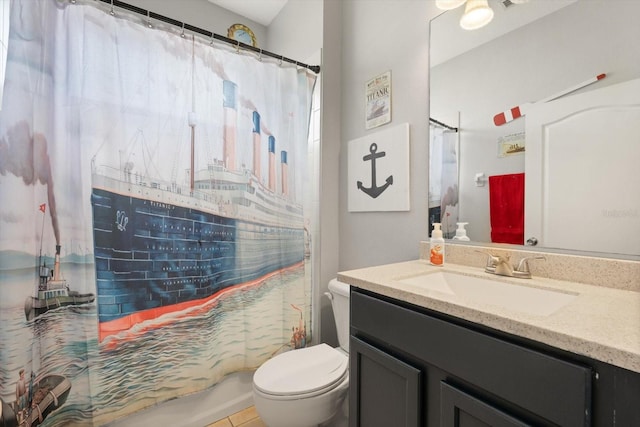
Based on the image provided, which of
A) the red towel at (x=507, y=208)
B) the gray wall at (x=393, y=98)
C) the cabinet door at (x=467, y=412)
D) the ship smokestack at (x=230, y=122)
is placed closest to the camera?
the cabinet door at (x=467, y=412)

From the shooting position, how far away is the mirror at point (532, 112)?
85 cm

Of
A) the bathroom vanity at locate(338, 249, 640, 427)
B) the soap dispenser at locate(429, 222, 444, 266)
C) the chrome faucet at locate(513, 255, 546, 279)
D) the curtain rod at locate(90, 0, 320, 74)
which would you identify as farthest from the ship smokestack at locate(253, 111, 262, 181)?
the chrome faucet at locate(513, 255, 546, 279)

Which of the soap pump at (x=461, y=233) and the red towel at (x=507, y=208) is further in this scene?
the soap pump at (x=461, y=233)

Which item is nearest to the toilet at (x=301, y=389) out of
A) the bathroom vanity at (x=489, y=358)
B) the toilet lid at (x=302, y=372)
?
the toilet lid at (x=302, y=372)

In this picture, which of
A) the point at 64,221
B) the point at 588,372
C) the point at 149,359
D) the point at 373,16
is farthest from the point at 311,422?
the point at 373,16

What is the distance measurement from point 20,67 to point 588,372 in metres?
1.88

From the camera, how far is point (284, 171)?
5.59 feet

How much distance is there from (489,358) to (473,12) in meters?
1.33

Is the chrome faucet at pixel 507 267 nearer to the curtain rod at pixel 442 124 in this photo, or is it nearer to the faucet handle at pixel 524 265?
the faucet handle at pixel 524 265

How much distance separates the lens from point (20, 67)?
1.04 meters

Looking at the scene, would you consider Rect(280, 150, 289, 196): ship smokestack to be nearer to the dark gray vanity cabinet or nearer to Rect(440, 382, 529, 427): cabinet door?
the dark gray vanity cabinet

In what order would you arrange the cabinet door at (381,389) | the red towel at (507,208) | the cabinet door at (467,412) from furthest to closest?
1. the red towel at (507,208)
2. the cabinet door at (381,389)
3. the cabinet door at (467,412)

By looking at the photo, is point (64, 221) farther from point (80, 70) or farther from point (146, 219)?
point (80, 70)

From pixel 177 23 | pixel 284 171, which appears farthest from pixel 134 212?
pixel 177 23
